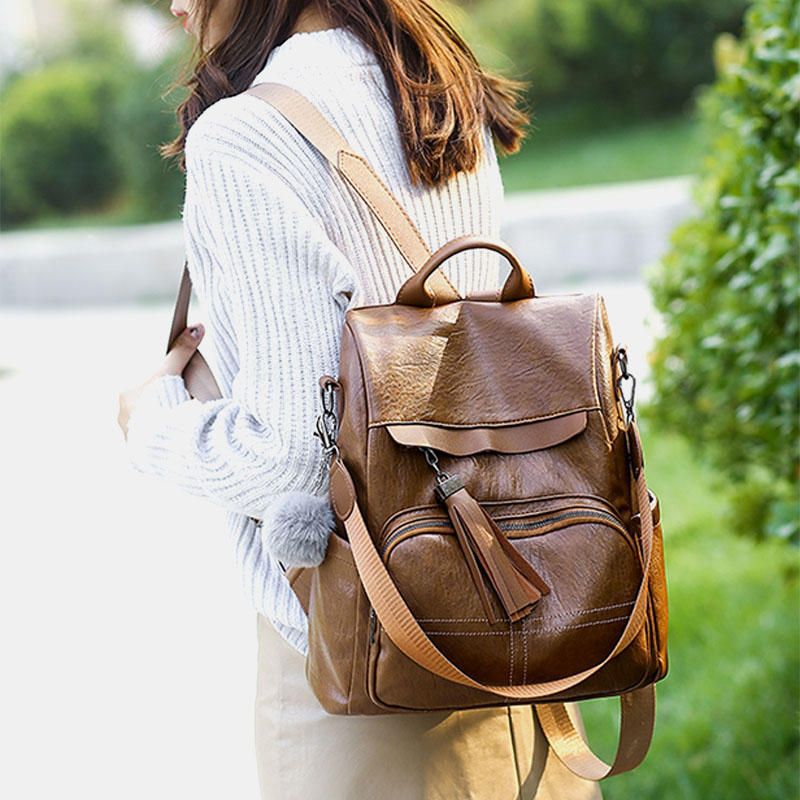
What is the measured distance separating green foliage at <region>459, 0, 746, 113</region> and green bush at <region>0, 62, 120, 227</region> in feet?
16.2

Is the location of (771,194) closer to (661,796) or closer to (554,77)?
(661,796)

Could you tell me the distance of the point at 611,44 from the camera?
49.8 ft

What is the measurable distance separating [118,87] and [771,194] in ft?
49.0

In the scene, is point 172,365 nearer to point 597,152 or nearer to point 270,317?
point 270,317

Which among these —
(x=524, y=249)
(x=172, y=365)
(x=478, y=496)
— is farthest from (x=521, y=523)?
(x=524, y=249)

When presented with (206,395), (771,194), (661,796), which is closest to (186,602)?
(661,796)


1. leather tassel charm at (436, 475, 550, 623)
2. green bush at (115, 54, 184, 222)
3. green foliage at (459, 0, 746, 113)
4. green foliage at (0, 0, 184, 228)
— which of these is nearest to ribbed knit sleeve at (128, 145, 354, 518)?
leather tassel charm at (436, 475, 550, 623)

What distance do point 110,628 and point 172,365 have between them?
303 cm

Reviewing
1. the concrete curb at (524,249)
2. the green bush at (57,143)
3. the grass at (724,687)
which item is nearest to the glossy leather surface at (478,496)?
the grass at (724,687)

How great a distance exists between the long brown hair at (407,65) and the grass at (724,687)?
221cm

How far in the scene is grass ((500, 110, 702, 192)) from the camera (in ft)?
46.0

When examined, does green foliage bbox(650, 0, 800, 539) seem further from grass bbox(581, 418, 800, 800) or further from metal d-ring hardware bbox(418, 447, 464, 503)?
metal d-ring hardware bbox(418, 447, 464, 503)

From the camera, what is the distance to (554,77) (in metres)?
15.7

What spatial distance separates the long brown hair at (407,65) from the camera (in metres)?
1.65
